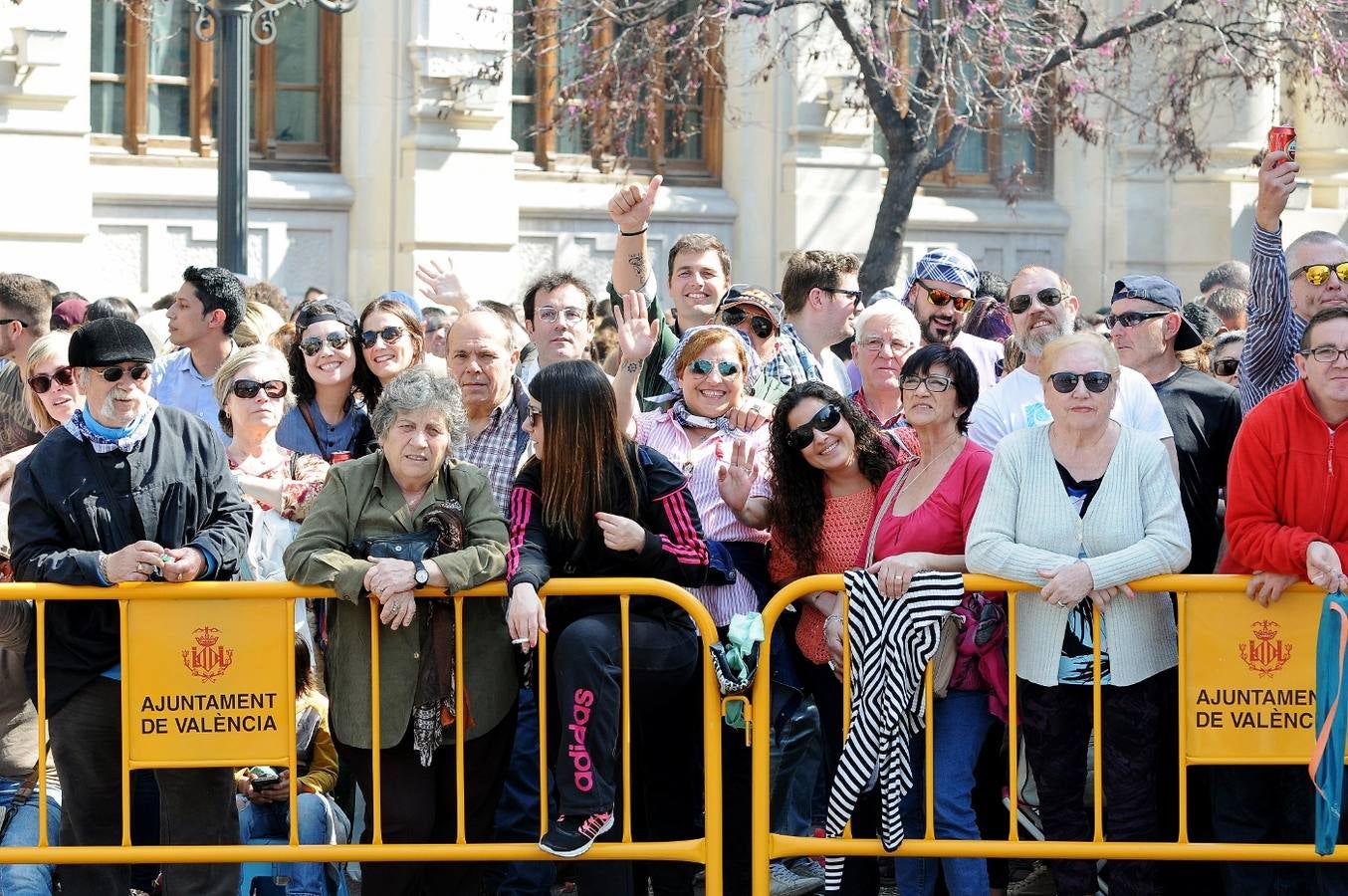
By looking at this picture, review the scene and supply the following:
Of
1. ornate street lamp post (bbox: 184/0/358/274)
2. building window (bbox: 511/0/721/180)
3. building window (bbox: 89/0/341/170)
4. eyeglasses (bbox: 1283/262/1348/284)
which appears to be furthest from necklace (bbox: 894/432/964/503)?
building window (bbox: 89/0/341/170)

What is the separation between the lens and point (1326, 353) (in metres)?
5.49

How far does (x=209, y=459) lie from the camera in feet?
18.9

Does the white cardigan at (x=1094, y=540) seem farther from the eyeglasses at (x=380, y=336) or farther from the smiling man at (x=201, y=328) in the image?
the smiling man at (x=201, y=328)

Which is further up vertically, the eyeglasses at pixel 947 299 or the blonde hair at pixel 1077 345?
the eyeglasses at pixel 947 299

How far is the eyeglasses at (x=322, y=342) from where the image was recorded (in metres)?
6.80

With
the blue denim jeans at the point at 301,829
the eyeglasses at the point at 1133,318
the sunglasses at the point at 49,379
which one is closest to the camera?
the blue denim jeans at the point at 301,829

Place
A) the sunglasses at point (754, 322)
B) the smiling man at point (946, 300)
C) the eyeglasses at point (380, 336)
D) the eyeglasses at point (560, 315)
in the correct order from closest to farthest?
the eyeglasses at point (380, 336) < the eyeglasses at point (560, 315) < the sunglasses at point (754, 322) < the smiling man at point (946, 300)

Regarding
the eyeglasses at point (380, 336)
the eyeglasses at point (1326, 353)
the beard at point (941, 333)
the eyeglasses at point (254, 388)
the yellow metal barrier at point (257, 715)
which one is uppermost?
the beard at point (941, 333)

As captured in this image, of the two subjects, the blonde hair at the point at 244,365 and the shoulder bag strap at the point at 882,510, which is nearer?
the shoulder bag strap at the point at 882,510

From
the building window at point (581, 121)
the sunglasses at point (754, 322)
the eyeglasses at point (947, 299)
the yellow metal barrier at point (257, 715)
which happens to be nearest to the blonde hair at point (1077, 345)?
the yellow metal barrier at point (257, 715)

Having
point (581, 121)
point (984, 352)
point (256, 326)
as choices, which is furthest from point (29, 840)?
point (581, 121)

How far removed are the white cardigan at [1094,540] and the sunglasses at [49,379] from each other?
10.8 feet

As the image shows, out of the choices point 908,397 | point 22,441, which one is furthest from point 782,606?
point 22,441

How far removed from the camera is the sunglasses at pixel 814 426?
6047 millimetres
